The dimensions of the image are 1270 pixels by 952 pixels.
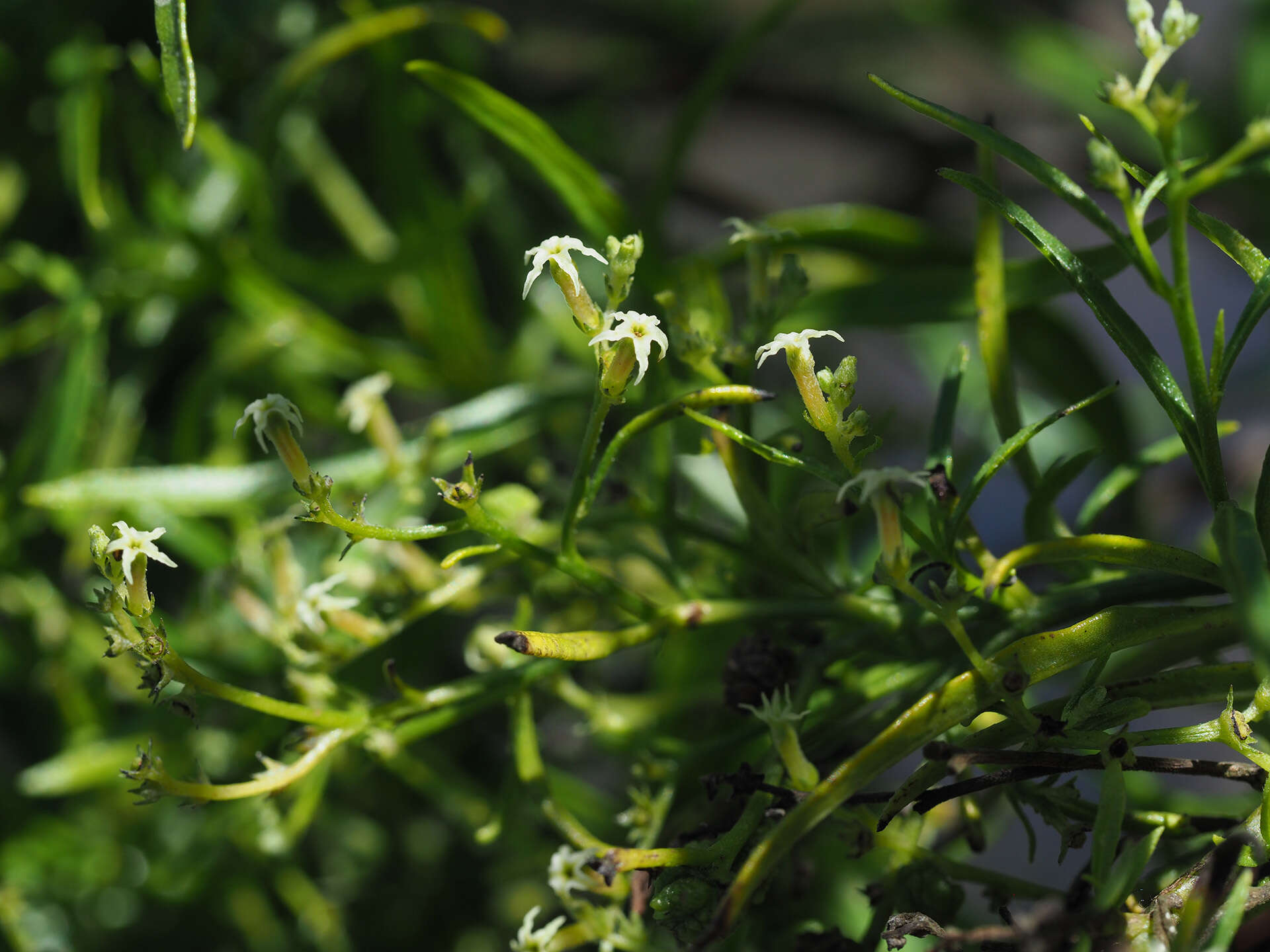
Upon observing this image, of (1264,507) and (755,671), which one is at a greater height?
(1264,507)

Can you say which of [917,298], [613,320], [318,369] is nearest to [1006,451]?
[613,320]

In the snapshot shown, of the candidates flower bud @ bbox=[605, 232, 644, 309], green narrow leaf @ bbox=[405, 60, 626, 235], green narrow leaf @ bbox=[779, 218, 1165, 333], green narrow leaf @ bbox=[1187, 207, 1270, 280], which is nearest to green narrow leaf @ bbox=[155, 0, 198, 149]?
green narrow leaf @ bbox=[405, 60, 626, 235]

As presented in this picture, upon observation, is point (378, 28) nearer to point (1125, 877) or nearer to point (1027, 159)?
point (1027, 159)

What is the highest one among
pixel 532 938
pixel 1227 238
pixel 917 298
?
pixel 1227 238

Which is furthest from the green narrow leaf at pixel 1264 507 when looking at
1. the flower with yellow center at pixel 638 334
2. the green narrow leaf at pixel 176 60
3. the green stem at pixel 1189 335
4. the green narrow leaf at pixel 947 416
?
the green narrow leaf at pixel 176 60

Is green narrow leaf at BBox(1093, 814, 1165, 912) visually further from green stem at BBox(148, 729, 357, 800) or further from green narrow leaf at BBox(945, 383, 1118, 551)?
green stem at BBox(148, 729, 357, 800)

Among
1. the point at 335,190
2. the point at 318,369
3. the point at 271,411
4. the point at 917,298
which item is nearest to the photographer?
the point at 271,411
